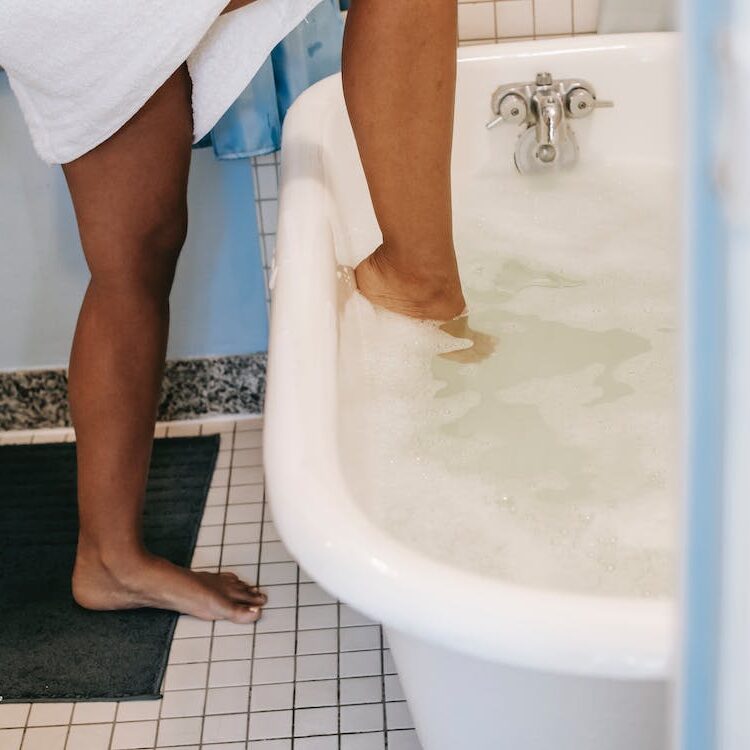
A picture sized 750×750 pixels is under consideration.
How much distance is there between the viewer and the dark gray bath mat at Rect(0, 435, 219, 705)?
1.53 m

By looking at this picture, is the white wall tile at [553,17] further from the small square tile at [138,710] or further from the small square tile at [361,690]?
the small square tile at [138,710]

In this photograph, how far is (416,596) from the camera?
0.78m

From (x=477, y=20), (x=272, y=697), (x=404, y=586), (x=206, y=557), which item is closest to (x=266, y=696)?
(x=272, y=697)

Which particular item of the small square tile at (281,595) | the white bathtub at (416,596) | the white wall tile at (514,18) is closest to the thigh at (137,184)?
the white bathtub at (416,596)

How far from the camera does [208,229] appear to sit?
202cm

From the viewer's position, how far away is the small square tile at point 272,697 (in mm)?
1461

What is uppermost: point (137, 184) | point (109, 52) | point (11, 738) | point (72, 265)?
point (109, 52)

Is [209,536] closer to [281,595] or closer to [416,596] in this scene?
[281,595]

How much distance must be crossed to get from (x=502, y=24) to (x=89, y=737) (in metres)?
1.36

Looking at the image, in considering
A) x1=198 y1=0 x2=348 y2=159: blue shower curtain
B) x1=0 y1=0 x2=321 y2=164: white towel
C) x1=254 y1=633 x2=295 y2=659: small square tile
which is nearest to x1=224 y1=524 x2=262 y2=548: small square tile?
x1=254 y1=633 x2=295 y2=659: small square tile

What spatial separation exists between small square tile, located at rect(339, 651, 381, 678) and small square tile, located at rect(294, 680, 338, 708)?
0.03m

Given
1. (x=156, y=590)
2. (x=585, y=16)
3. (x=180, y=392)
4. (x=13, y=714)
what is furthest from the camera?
(x=180, y=392)

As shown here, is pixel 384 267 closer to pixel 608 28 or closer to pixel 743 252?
pixel 608 28

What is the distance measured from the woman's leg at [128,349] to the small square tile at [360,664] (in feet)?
0.54
